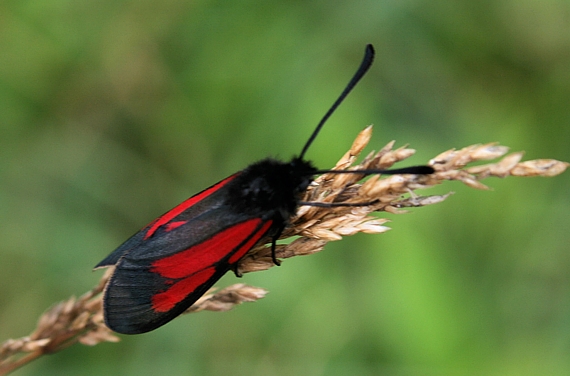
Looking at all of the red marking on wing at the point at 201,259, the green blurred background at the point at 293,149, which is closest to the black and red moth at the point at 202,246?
the red marking on wing at the point at 201,259

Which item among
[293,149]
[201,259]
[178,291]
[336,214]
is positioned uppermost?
[293,149]

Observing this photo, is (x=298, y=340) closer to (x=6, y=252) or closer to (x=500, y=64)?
(x=6, y=252)

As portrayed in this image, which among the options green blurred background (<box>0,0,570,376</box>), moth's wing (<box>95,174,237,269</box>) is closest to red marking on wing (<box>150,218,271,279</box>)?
moth's wing (<box>95,174,237,269</box>)

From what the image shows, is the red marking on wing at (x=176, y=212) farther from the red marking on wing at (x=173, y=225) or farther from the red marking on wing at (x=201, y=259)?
the red marking on wing at (x=201, y=259)

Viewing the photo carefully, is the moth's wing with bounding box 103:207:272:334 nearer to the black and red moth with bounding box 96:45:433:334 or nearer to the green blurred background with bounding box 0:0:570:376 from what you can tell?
the black and red moth with bounding box 96:45:433:334

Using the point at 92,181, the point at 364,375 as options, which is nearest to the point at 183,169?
the point at 92,181

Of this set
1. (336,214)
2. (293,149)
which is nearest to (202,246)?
(336,214)

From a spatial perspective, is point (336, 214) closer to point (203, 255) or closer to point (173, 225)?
point (203, 255)

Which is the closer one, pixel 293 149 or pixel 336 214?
→ pixel 336 214
